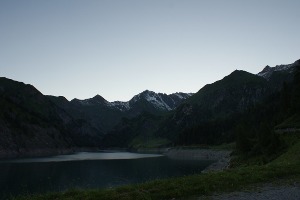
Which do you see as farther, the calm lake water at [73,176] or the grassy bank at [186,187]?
the calm lake water at [73,176]

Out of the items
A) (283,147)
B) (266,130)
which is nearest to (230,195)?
(283,147)

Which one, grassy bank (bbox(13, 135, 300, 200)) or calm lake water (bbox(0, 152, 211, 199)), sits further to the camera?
calm lake water (bbox(0, 152, 211, 199))

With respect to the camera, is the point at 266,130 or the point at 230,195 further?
the point at 266,130

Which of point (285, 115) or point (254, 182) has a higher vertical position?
point (285, 115)

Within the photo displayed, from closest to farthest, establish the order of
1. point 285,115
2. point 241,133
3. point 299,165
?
point 299,165, point 241,133, point 285,115

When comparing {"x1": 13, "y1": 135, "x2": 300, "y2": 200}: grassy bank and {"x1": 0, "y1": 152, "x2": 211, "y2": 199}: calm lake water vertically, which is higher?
{"x1": 13, "y1": 135, "x2": 300, "y2": 200}: grassy bank

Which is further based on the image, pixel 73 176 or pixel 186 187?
pixel 73 176

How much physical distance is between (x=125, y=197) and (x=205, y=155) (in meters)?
164

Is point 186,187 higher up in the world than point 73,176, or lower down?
higher up

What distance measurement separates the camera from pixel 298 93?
296 ft

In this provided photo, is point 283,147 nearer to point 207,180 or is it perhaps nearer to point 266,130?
point 266,130

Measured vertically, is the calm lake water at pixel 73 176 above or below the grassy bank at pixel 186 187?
below

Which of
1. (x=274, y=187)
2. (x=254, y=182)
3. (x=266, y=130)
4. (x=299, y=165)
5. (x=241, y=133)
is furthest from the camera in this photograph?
(x=241, y=133)

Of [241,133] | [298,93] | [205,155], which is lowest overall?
[205,155]
